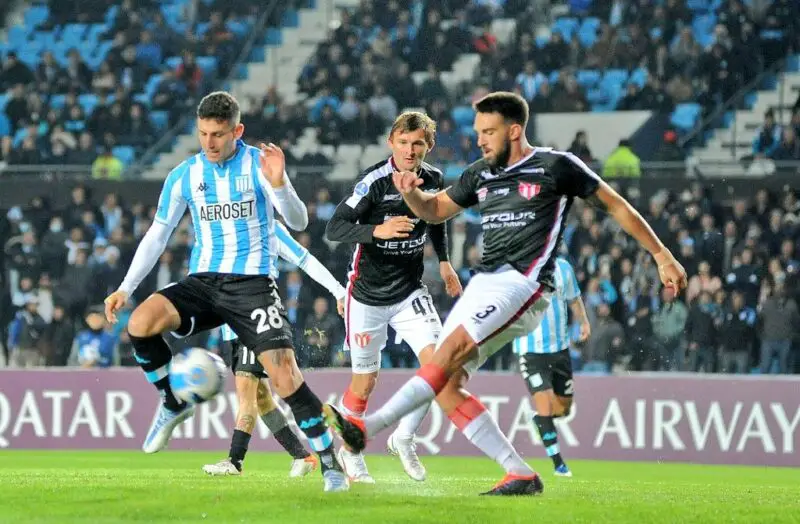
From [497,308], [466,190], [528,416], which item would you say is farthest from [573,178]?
[528,416]

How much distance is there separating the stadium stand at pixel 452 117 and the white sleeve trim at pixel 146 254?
9.00 metres

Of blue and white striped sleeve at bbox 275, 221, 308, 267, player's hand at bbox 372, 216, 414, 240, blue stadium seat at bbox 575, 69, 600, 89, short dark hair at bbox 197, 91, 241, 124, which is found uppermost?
blue stadium seat at bbox 575, 69, 600, 89

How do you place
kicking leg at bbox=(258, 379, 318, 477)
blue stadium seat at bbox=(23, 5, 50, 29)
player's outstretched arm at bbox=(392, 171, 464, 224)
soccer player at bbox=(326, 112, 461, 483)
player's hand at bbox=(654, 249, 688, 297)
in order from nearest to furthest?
player's hand at bbox=(654, 249, 688, 297)
player's outstretched arm at bbox=(392, 171, 464, 224)
soccer player at bbox=(326, 112, 461, 483)
kicking leg at bbox=(258, 379, 318, 477)
blue stadium seat at bbox=(23, 5, 50, 29)

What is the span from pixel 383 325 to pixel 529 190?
2.44 meters

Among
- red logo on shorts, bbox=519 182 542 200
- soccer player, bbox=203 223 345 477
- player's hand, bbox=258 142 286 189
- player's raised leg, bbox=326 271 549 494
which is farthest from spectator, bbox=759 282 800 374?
player's hand, bbox=258 142 286 189

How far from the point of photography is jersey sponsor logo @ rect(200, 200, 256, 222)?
9.11 metres

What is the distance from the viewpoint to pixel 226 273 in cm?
896

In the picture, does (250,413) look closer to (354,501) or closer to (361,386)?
(361,386)

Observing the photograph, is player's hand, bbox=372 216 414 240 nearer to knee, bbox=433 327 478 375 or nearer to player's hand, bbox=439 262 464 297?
player's hand, bbox=439 262 464 297

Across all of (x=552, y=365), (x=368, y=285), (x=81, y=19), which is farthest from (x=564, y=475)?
(x=81, y=19)

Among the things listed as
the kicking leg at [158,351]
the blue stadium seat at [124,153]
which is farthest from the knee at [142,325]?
the blue stadium seat at [124,153]

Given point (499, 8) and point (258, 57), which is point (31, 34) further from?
point (499, 8)

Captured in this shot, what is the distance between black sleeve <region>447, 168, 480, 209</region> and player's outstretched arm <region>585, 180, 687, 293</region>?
78cm

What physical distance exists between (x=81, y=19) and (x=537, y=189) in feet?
71.6
